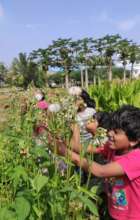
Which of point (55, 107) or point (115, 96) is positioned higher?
point (55, 107)

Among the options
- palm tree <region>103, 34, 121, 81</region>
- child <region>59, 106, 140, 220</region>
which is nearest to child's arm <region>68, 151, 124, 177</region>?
child <region>59, 106, 140, 220</region>

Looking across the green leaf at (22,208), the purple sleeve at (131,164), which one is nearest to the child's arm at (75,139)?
the purple sleeve at (131,164)

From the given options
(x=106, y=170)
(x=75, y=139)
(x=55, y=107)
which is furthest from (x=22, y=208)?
(x=106, y=170)

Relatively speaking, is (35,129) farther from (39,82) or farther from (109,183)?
(109,183)

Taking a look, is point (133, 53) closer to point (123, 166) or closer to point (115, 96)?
point (115, 96)

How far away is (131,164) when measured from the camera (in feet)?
8.35

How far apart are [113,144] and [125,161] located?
0.45ft

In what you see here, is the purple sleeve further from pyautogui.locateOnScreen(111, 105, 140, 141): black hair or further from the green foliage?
the green foliage

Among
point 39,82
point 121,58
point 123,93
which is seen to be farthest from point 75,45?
point 39,82

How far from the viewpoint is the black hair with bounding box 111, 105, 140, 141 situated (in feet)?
8.50

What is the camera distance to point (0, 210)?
2113 mm

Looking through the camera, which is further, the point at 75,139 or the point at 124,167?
the point at 124,167

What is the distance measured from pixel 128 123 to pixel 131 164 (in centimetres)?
21

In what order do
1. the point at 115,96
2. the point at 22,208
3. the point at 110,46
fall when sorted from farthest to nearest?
the point at 110,46, the point at 115,96, the point at 22,208
